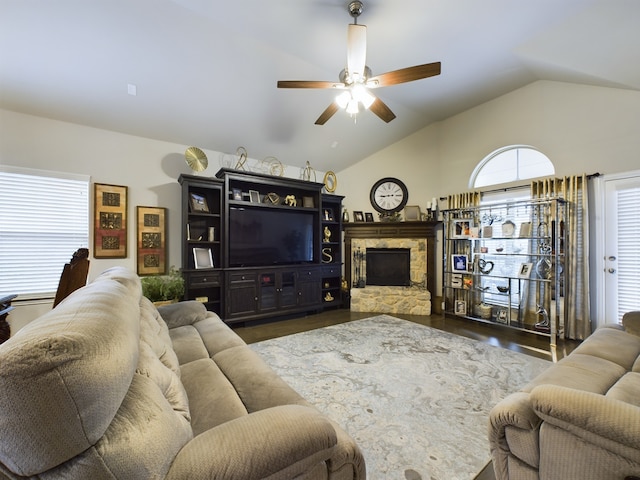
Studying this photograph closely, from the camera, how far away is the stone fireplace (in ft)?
15.8

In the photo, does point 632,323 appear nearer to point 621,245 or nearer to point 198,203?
point 621,245

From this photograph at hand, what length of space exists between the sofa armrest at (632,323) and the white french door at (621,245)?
145 centimetres

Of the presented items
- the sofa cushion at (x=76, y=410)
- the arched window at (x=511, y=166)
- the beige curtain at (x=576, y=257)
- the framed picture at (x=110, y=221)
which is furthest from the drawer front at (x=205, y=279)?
the beige curtain at (x=576, y=257)

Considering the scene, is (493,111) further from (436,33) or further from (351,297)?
(351,297)

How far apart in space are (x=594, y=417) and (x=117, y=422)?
5.07ft

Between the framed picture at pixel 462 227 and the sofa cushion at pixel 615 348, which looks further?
the framed picture at pixel 462 227

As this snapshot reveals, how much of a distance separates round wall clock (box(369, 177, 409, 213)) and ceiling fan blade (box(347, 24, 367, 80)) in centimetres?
334

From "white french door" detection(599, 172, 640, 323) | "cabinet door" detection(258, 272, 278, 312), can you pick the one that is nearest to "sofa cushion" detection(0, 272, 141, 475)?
"cabinet door" detection(258, 272, 278, 312)

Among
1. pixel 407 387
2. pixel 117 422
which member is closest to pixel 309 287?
pixel 407 387

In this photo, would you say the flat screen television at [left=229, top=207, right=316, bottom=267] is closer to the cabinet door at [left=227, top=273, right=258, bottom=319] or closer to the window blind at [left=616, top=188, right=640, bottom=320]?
the cabinet door at [left=227, top=273, right=258, bottom=319]

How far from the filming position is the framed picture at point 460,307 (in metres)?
4.34

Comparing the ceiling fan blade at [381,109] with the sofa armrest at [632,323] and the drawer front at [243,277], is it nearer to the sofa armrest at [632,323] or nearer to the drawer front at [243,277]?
the sofa armrest at [632,323]

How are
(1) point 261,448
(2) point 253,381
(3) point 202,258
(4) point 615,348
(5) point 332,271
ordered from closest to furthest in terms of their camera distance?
(1) point 261,448
(2) point 253,381
(4) point 615,348
(3) point 202,258
(5) point 332,271

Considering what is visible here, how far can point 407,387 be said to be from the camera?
7.57 ft
